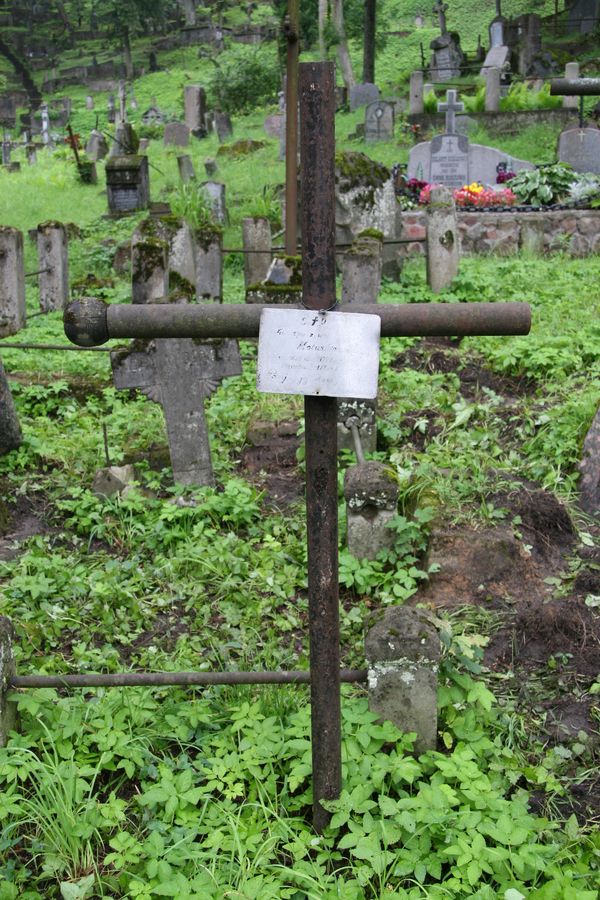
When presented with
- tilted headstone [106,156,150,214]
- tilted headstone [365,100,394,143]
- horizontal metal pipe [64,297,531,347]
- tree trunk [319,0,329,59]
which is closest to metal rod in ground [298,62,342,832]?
horizontal metal pipe [64,297,531,347]

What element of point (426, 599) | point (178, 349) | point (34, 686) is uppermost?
point (178, 349)

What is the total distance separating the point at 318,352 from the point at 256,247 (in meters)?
8.44

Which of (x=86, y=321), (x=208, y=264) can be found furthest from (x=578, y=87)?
(x=208, y=264)

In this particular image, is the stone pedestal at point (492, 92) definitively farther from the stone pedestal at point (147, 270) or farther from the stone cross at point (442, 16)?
the stone pedestal at point (147, 270)

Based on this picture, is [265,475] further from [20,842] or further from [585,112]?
[585,112]

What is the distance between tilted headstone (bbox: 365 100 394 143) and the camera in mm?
20641

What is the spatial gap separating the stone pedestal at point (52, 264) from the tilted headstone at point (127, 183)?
542 cm

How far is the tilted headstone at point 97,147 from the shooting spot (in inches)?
964

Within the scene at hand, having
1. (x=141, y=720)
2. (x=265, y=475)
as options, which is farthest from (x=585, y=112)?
(x=141, y=720)

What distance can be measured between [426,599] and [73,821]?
2028 mm

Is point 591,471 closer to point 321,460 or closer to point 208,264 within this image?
point 321,460

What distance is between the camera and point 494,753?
9.47 ft

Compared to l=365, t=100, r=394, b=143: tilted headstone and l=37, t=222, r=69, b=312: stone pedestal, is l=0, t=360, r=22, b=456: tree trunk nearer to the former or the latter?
l=37, t=222, r=69, b=312: stone pedestal

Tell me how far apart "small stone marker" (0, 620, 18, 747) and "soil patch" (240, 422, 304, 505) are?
8.18ft
